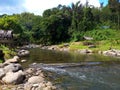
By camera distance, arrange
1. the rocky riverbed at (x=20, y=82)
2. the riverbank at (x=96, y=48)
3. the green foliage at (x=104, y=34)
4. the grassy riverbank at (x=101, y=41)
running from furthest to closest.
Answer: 1. the green foliage at (x=104, y=34)
2. the grassy riverbank at (x=101, y=41)
3. the riverbank at (x=96, y=48)
4. the rocky riverbed at (x=20, y=82)

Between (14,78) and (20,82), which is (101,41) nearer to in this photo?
(20,82)

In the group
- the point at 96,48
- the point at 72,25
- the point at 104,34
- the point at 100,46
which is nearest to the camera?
the point at 96,48

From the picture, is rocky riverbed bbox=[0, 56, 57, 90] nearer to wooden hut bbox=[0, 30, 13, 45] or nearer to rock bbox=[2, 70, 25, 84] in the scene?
rock bbox=[2, 70, 25, 84]

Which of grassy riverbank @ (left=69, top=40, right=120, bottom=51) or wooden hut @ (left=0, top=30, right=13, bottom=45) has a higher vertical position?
wooden hut @ (left=0, top=30, right=13, bottom=45)

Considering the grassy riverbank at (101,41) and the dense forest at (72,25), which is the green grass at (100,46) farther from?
the dense forest at (72,25)

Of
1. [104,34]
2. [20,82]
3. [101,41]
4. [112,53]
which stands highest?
[104,34]

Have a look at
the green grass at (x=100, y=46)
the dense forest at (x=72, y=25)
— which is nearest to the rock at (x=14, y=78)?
the green grass at (x=100, y=46)

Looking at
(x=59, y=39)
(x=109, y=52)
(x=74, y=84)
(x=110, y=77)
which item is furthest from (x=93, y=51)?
(x=74, y=84)

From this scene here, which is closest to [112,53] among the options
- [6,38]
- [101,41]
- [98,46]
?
[98,46]

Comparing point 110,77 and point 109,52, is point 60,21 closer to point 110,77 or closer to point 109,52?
point 109,52

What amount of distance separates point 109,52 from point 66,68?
28743mm

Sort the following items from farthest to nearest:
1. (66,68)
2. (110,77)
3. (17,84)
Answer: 1. (66,68)
2. (110,77)
3. (17,84)

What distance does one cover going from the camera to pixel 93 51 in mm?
70500

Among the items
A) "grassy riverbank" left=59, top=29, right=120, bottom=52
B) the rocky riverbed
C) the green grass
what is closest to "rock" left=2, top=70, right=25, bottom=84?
the rocky riverbed
